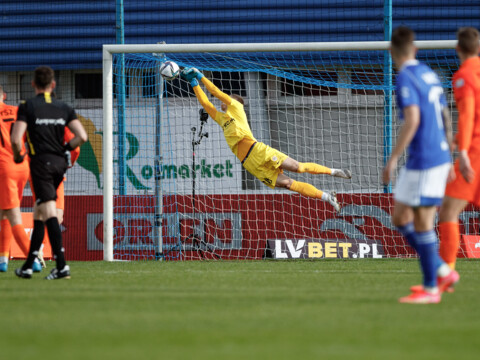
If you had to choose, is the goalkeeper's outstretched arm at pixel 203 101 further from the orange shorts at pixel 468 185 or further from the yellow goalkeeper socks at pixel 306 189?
the orange shorts at pixel 468 185

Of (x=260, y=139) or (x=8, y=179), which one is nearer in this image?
(x=8, y=179)

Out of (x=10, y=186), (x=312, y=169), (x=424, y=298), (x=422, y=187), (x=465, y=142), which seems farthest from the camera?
(x=312, y=169)

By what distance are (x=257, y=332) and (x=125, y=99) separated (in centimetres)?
936

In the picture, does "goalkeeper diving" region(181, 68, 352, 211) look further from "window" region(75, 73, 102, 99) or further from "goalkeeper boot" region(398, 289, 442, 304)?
"goalkeeper boot" region(398, 289, 442, 304)

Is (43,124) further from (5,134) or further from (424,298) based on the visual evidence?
Result: (424,298)

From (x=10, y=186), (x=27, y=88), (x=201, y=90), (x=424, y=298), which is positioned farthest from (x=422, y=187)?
(x=27, y=88)

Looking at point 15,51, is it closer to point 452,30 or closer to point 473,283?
point 452,30

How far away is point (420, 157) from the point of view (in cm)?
550

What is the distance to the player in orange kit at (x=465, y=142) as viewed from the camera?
6.11 metres

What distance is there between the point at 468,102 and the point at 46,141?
12.1 ft

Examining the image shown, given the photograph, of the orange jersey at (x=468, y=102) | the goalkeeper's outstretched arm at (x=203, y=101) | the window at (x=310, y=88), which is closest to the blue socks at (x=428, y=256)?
the orange jersey at (x=468, y=102)

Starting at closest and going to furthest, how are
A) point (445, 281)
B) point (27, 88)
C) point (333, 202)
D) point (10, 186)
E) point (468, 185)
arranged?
point (445, 281) < point (468, 185) < point (10, 186) < point (333, 202) < point (27, 88)

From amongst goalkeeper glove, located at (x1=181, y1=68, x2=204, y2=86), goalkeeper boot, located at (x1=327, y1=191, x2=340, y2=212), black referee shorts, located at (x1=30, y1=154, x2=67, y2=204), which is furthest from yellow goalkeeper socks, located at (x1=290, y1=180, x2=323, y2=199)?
black referee shorts, located at (x1=30, y1=154, x2=67, y2=204)

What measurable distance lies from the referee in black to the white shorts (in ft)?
10.7
